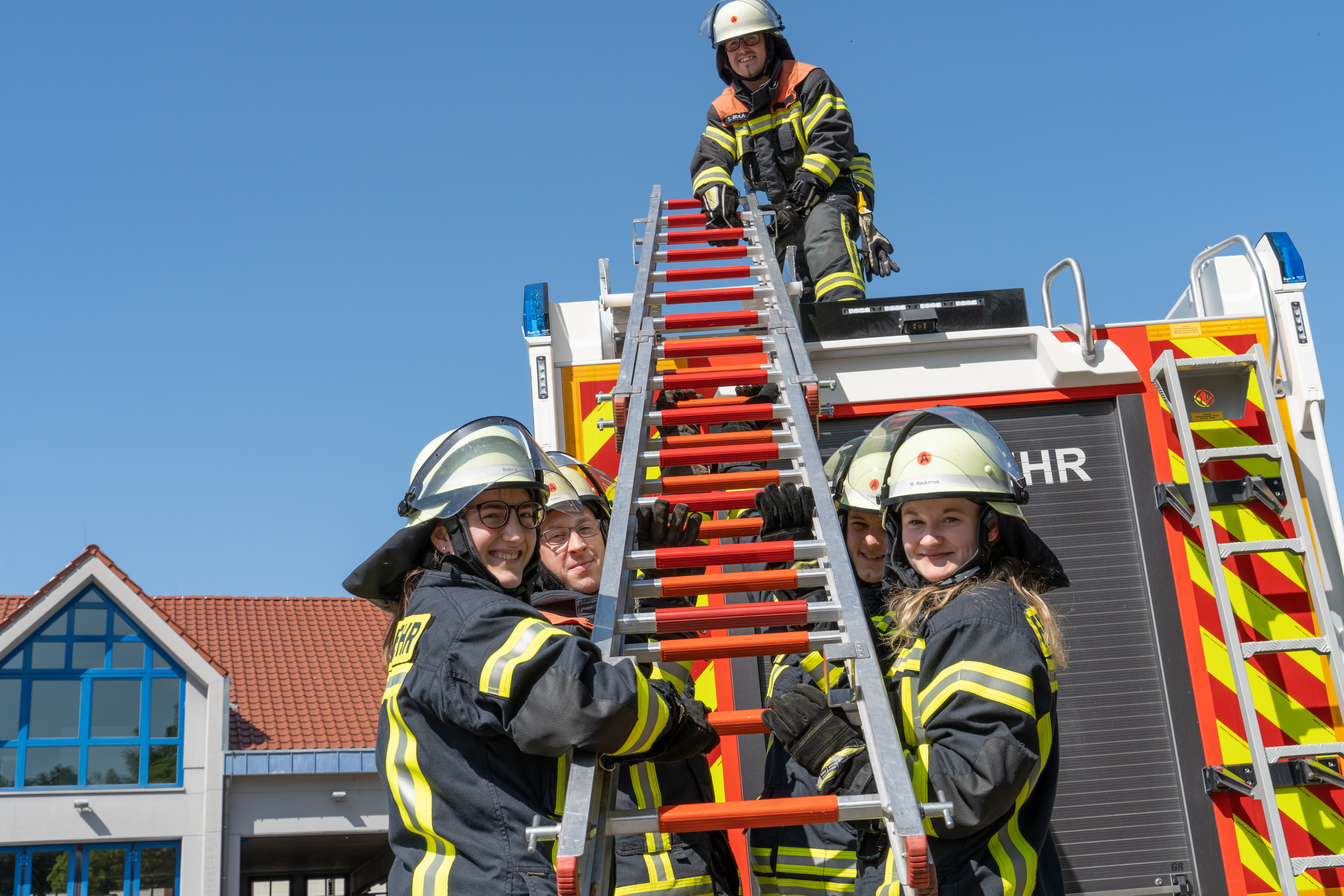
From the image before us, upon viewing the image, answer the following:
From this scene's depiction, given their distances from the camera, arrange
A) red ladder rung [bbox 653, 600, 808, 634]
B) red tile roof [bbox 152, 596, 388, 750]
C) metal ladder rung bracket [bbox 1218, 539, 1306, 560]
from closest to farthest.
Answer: red ladder rung [bbox 653, 600, 808, 634]
metal ladder rung bracket [bbox 1218, 539, 1306, 560]
red tile roof [bbox 152, 596, 388, 750]

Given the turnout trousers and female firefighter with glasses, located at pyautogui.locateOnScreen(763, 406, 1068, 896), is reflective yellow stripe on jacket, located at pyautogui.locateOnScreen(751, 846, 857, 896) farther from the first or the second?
the turnout trousers

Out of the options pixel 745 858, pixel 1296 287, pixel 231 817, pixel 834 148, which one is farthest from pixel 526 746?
pixel 231 817

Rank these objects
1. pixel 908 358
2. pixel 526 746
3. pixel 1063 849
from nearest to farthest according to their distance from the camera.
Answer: pixel 526 746 → pixel 1063 849 → pixel 908 358

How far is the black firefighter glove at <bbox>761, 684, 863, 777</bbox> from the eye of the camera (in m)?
2.29

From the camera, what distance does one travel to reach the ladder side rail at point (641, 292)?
3801 millimetres

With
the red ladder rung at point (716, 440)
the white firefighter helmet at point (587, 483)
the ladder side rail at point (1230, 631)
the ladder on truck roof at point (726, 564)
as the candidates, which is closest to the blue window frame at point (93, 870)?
the ladder on truck roof at point (726, 564)

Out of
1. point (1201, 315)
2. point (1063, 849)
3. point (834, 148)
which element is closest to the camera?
point (1063, 849)

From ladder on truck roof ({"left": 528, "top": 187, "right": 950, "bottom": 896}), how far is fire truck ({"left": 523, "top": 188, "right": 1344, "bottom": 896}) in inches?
1.0

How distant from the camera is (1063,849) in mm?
3770

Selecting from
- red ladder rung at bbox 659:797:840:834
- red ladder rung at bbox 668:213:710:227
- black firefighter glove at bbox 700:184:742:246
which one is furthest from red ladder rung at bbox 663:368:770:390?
red ladder rung at bbox 668:213:710:227

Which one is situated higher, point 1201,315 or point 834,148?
point 834,148

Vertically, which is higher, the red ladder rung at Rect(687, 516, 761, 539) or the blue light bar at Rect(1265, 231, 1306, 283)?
the blue light bar at Rect(1265, 231, 1306, 283)

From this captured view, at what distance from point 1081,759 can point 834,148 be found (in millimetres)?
3243

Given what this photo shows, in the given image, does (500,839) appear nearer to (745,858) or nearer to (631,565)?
(631,565)
